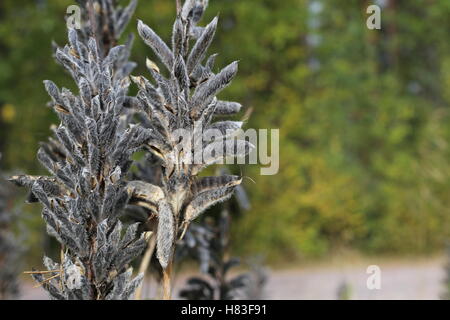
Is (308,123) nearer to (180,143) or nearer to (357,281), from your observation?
(357,281)

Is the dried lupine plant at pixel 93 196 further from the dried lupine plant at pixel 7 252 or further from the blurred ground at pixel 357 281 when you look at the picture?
the blurred ground at pixel 357 281

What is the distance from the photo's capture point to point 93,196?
1.22 m

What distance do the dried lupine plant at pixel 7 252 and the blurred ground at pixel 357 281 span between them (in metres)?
4.15

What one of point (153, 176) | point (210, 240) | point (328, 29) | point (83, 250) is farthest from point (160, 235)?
point (328, 29)

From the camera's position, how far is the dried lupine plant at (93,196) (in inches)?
48.2

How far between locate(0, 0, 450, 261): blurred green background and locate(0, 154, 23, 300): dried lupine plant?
6689 mm

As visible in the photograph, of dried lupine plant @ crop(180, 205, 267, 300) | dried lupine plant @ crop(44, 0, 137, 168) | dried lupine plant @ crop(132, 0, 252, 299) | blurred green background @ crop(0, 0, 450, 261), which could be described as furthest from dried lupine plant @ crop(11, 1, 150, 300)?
blurred green background @ crop(0, 0, 450, 261)

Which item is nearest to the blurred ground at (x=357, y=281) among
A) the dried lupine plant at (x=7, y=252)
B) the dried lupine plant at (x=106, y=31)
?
the dried lupine plant at (x=7, y=252)

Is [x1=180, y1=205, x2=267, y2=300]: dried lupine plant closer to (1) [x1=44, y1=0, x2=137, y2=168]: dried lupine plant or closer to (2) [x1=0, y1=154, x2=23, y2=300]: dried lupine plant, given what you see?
(1) [x1=44, y1=0, x2=137, y2=168]: dried lupine plant

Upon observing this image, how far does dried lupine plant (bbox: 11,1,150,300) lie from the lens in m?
1.22

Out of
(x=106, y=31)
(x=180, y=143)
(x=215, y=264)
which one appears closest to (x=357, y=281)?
(x=215, y=264)

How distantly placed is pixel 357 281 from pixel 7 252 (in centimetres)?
723

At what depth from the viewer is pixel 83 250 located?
123 centimetres
